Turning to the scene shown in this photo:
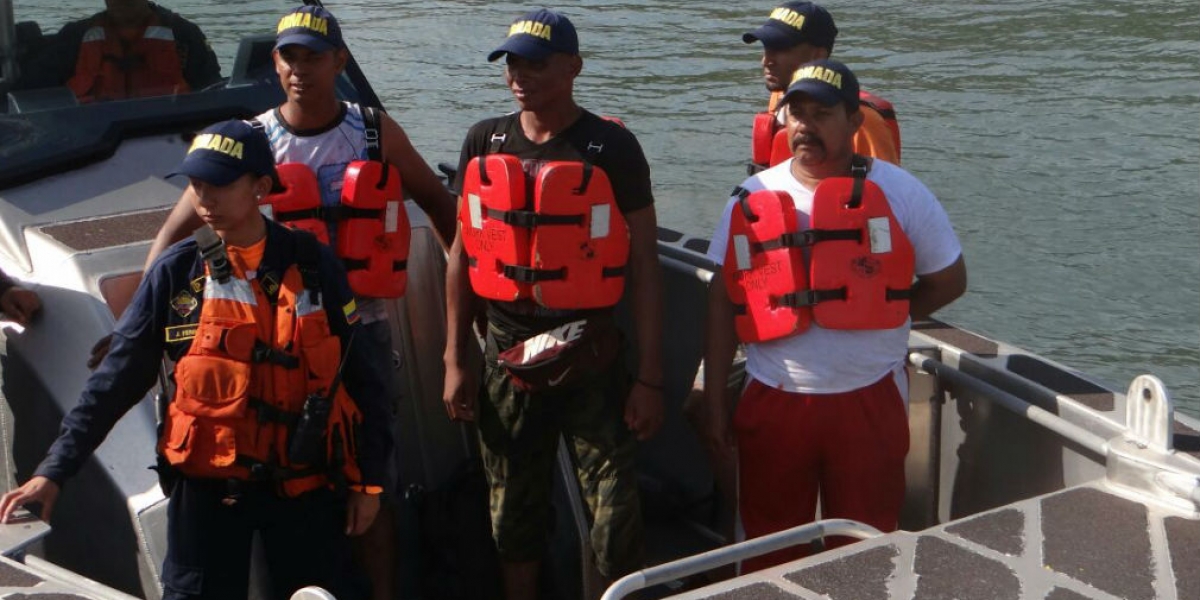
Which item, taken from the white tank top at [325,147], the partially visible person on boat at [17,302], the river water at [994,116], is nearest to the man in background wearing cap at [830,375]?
the white tank top at [325,147]

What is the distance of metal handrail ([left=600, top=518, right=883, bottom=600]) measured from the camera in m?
2.25

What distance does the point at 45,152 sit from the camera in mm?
3875

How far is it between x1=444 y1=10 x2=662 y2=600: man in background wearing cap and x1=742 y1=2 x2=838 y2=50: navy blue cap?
3.33ft

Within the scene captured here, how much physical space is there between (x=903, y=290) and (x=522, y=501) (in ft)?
3.02

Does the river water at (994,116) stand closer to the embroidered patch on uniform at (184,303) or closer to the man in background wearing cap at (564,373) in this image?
the man in background wearing cap at (564,373)

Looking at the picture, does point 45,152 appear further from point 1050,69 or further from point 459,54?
point 1050,69

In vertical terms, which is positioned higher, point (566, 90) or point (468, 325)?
point (566, 90)

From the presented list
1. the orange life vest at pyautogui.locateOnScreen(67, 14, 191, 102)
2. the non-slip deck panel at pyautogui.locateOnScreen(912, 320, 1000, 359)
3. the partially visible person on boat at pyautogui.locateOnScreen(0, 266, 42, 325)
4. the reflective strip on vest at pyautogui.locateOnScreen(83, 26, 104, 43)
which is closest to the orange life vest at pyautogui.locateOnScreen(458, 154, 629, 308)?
the non-slip deck panel at pyautogui.locateOnScreen(912, 320, 1000, 359)

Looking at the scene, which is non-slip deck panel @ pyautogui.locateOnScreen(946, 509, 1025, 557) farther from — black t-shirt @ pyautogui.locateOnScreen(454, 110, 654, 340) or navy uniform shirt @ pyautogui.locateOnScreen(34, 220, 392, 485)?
navy uniform shirt @ pyautogui.locateOnScreen(34, 220, 392, 485)

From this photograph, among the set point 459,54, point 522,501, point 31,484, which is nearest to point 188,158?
point 31,484

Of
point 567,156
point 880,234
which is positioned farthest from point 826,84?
point 567,156

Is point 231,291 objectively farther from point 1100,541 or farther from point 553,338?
point 1100,541

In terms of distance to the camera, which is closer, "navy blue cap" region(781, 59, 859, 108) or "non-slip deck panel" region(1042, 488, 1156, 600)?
"non-slip deck panel" region(1042, 488, 1156, 600)

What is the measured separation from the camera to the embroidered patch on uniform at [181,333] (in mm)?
2678
